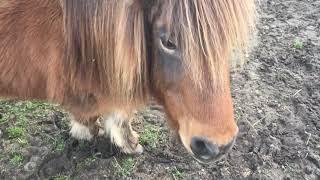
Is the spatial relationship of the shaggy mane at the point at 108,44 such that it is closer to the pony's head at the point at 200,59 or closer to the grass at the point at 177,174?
the pony's head at the point at 200,59

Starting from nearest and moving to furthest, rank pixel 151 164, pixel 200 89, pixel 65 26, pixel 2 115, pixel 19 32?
1. pixel 200 89
2. pixel 65 26
3. pixel 19 32
4. pixel 151 164
5. pixel 2 115

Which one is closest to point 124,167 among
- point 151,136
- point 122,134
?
point 122,134

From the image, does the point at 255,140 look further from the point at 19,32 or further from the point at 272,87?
the point at 19,32

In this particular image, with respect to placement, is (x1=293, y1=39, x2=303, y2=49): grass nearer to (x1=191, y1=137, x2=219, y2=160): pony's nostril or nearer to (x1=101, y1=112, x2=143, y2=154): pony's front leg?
(x1=101, y1=112, x2=143, y2=154): pony's front leg

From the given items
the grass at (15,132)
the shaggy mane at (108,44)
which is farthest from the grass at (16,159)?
the shaggy mane at (108,44)

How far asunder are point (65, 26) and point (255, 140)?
1.78 meters

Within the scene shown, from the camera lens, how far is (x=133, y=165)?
3.22m

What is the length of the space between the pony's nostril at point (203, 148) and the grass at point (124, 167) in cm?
107

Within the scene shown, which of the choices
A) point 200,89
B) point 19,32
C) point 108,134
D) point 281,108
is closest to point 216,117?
point 200,89

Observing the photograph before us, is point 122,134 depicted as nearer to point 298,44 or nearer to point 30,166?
point 30,166

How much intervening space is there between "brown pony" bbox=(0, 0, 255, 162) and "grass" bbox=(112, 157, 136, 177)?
714 millimetres

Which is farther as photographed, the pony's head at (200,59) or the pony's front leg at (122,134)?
the pony's front leg at (122,134)

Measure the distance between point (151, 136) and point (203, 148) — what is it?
1270mm

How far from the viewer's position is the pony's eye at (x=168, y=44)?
1.98 metres
